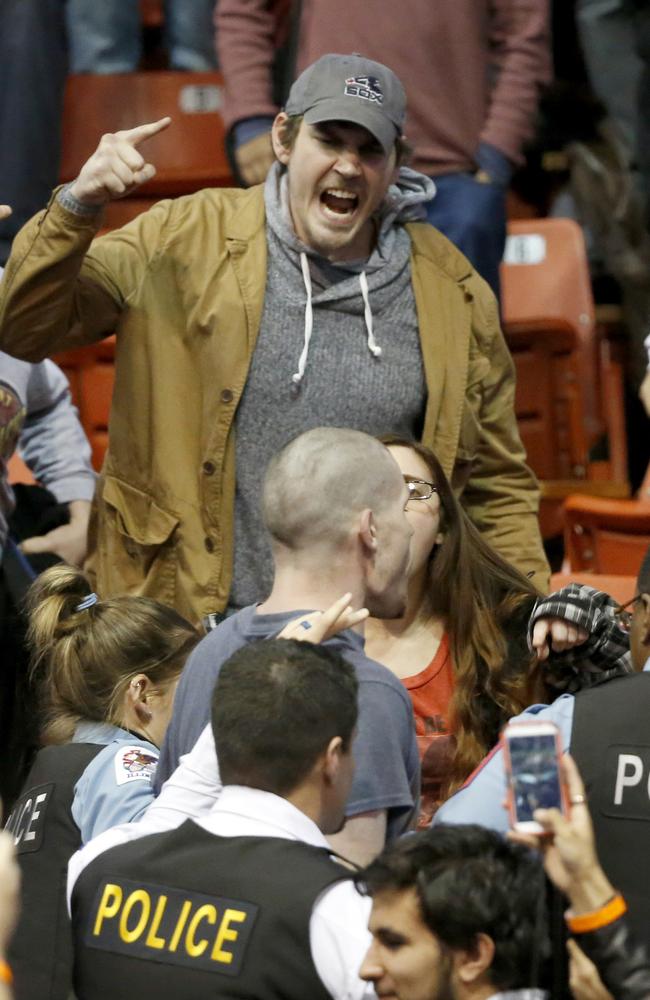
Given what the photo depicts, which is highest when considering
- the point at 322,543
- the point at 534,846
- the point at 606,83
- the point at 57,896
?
the point at 606,83

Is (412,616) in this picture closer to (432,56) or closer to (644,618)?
(644,618)

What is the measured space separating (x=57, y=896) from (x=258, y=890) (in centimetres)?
92

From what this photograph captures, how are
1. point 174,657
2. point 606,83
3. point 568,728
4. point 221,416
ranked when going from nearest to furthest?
point 568,728 → point 174,657 → point 221,416 → point 606,83


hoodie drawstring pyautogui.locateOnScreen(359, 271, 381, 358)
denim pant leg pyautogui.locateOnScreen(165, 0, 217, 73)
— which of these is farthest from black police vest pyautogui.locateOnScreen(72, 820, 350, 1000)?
denim pant leg pyautogui.locateOnScreen(165, 0, 217, 73)

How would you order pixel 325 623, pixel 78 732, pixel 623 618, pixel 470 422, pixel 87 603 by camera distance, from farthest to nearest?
pixel 470 422, pixel 87 603, pixel 78 732, pixel 623 618, pixel 325 623

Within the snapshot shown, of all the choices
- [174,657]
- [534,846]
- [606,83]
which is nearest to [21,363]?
[174,657]

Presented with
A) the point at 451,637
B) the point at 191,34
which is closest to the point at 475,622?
the point at 451,637

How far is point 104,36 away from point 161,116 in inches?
14.7

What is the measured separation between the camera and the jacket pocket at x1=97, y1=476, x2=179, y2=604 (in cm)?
409

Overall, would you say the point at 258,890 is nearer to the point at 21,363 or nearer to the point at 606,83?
the point at 21,363

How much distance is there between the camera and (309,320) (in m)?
4.08

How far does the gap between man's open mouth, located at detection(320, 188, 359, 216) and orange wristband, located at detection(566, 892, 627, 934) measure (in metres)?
2.13

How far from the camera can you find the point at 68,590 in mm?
3832

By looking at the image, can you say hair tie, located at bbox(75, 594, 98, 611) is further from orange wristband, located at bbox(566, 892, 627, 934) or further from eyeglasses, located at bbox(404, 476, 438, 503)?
orange wristband, located at bbox(566, 892, 627, 934)
